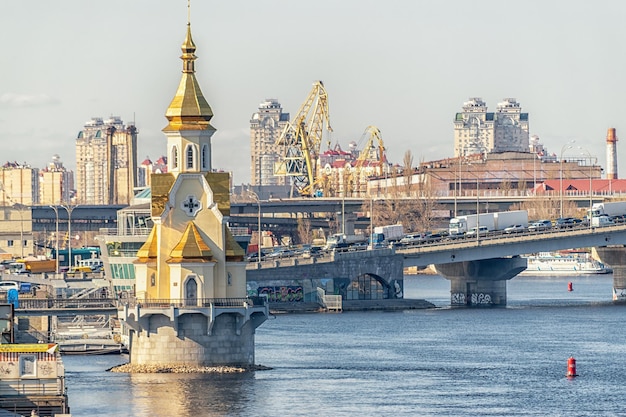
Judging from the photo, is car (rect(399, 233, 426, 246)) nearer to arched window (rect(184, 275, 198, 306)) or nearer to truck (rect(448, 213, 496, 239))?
truck (rect(448, 213, 496, 239))

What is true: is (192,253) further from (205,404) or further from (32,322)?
(32,322)

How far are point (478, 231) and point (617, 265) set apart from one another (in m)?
19.0

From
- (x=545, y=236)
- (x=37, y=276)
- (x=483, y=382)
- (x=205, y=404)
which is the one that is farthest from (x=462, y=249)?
(x=205, y=404)

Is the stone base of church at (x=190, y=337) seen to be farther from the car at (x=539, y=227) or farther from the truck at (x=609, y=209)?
the truck at (x=609, y=209)

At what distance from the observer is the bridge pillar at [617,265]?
186250mm

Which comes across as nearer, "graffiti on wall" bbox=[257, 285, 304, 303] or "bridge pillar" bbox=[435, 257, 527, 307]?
"graffiti on wall" bbox=[257, 285, 304, 303]

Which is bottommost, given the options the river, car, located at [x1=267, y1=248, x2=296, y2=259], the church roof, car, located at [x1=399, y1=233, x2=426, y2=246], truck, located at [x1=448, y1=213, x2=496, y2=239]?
the river

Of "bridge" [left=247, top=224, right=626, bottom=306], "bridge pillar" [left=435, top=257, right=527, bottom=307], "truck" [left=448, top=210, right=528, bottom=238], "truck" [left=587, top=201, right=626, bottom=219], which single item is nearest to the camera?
"bridge" [left=247, top=224, right=626, bottom=306]

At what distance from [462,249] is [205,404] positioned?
88.5 metres

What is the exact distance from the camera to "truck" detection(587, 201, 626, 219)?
183625 millimetres

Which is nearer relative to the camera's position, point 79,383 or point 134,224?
point 79,383

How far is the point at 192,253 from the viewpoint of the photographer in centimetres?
10112

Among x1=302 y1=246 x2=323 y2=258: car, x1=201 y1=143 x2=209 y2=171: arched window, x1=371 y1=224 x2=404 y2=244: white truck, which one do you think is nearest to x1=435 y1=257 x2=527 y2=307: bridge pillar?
x1=371 y1=224 x2=404 y2=244: white truck

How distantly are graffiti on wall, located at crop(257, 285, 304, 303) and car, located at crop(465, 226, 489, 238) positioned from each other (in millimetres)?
20415
